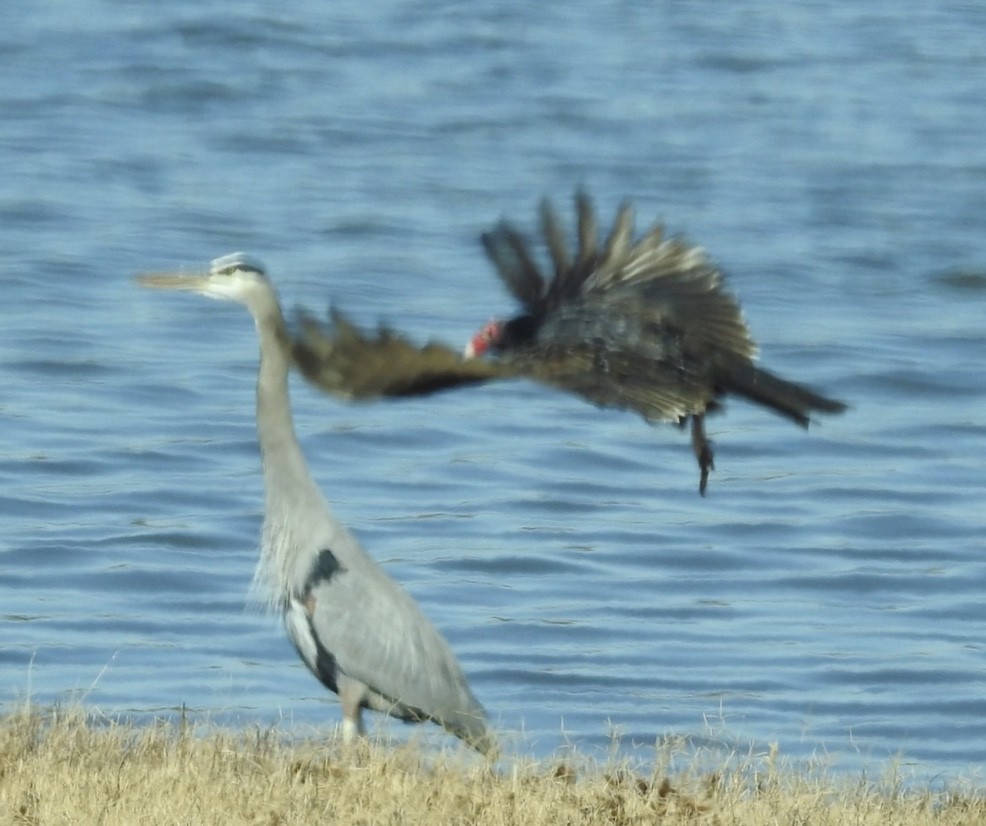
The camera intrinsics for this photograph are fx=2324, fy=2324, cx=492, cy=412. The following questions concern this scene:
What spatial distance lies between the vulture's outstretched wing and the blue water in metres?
1.44

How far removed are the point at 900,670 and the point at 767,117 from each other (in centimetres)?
1801

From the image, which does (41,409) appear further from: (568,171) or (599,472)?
(568,171)

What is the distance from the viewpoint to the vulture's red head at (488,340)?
8.26 meters

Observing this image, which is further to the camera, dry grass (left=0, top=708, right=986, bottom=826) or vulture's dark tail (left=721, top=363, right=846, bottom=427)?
vulture's dark tail (left=721, top=363, right=846, bottom=427)

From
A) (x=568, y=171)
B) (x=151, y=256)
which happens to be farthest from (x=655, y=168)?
(x=151, y=256)

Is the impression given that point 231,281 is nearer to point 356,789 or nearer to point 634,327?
point 634,327

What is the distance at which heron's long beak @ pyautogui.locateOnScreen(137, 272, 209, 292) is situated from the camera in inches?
289

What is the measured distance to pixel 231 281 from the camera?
7.40m

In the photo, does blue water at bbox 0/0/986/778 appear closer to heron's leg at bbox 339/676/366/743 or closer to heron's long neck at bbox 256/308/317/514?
heron's leg at bbox 339/676/366/743

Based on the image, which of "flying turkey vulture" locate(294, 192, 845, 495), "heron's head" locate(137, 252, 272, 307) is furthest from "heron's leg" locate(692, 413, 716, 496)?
"heron's head" locate(137, 252, 272, 307)

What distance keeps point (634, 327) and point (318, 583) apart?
1.43 metres

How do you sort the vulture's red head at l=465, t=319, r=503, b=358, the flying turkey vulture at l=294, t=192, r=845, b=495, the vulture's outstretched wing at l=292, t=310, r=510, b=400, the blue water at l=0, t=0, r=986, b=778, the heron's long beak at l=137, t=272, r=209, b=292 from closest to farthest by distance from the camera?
the vulture's outstretched wing at l=292, t=310, r=510, b=400, the heron's long beak at l=137, t=272, r=209, b=292, the flying turkey vulture at l=294, t=192, r=845, b=495, the vulture's red head at l=465, t=319, r=503, b=358, the blue water at l=0, t=0, r=986, b=778

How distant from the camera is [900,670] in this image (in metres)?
10.6

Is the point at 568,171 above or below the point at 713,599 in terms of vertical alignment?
above
